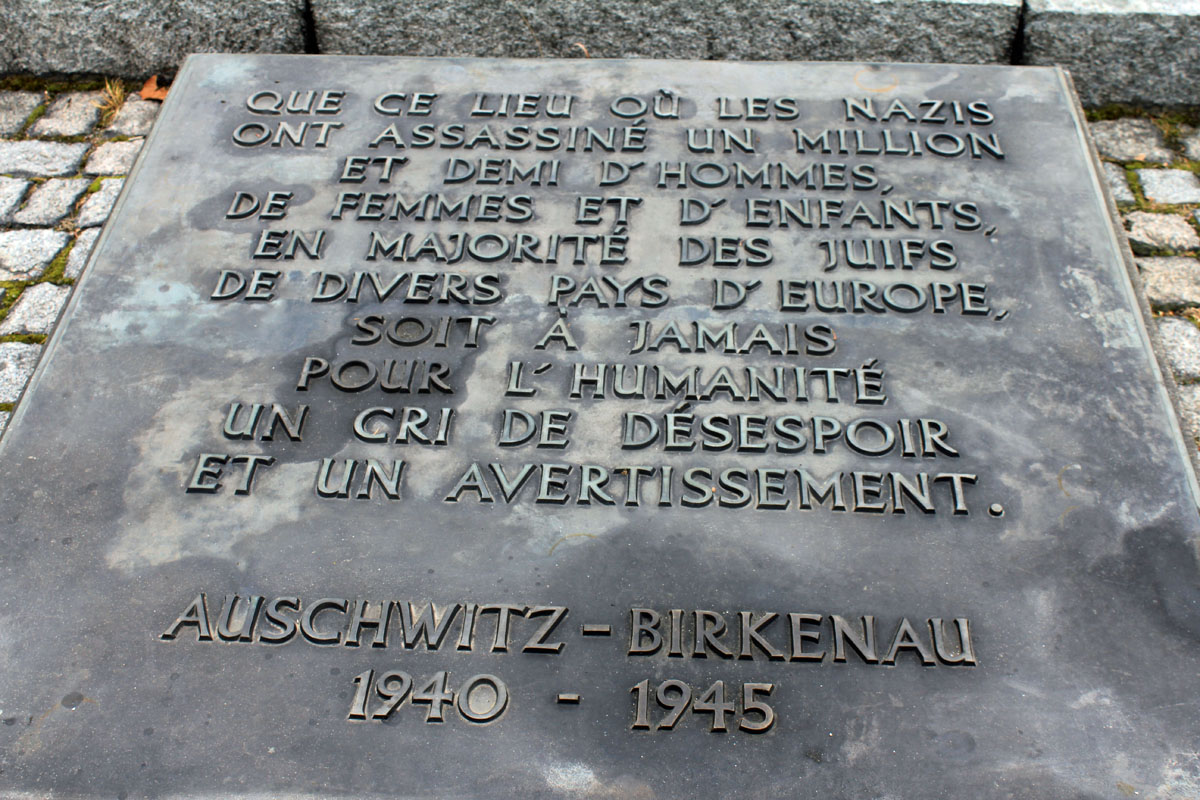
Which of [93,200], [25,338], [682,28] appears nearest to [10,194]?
[93,200]

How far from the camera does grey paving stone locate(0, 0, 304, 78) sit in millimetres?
4535

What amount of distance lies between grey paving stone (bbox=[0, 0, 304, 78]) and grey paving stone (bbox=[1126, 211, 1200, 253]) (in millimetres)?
3690

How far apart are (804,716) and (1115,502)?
97 cm

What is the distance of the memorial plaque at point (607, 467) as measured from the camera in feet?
7.02

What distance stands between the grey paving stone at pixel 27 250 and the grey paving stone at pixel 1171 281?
4233 mm

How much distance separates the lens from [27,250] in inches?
157

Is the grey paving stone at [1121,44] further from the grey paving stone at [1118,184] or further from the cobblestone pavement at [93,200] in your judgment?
the grey paving stone at [1118,184]

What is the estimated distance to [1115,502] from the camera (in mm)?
2443

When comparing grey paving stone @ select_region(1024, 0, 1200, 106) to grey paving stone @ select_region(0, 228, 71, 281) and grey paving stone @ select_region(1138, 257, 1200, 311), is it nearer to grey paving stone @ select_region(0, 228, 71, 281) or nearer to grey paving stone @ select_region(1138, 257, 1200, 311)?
grey paving stone @ select_region(1138, 257, 1200, 311)

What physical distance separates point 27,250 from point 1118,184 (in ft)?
14.7

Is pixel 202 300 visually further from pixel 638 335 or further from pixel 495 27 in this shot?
pixel 495 27

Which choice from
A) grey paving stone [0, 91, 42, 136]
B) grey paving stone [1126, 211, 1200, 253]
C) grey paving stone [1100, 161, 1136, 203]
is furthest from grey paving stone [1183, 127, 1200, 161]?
grey paving stone [0, 91, 42, 136]

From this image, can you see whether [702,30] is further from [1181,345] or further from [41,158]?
[41,158]

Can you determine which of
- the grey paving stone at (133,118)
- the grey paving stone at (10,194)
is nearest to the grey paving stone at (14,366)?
the grey paving stone at (10,194)
